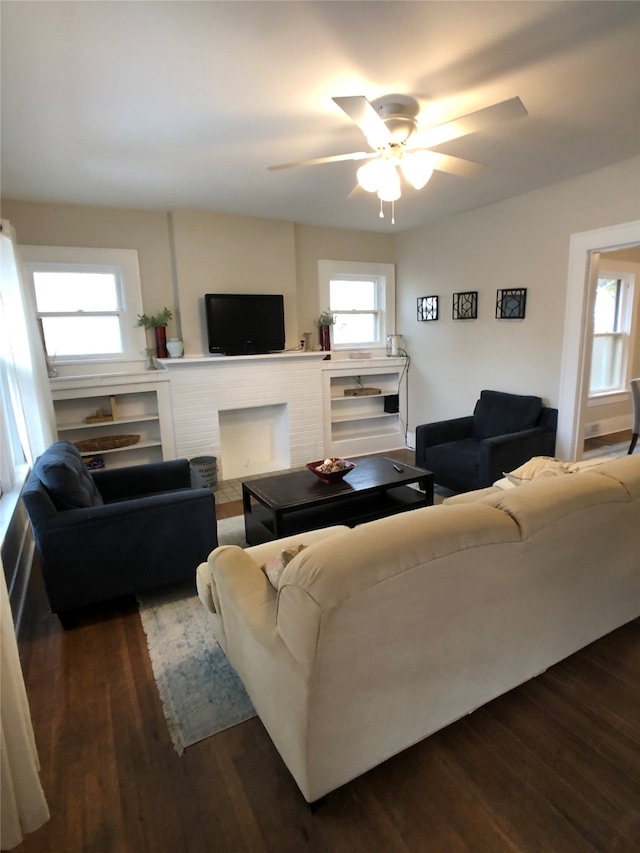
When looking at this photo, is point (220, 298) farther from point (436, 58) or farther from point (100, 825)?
point (100, 825)

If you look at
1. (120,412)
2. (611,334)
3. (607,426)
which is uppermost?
(611,334)

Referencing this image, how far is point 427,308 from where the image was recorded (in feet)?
16.3

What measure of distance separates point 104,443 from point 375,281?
3.57 meters

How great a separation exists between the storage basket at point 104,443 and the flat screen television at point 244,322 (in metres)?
1.14

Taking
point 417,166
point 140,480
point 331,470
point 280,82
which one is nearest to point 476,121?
point 417,166

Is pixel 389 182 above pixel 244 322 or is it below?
above

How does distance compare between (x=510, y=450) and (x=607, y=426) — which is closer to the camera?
(x=510, y=450)

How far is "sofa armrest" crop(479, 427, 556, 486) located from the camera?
332 cm

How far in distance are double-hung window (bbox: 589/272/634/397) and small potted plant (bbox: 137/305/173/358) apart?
4862 mm

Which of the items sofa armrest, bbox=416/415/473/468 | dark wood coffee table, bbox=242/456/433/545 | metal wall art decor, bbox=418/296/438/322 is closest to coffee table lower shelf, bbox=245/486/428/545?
dark wood coffee table, bbox=242/456/433/545

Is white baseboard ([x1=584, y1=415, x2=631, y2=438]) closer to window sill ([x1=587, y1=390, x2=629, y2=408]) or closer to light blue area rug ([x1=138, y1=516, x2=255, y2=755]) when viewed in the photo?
window sill ([x1=587, y1=390, x2=629, y2=408])

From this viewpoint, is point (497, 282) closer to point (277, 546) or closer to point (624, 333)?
point (624, 333)

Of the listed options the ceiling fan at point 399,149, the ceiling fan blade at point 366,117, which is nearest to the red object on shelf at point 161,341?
the ceiling fan at point 399,149

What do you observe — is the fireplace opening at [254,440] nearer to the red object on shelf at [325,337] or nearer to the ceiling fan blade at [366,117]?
the red object on shelf at [325,337]
